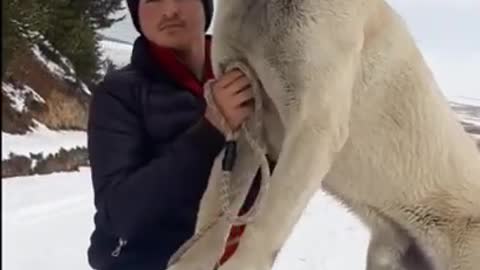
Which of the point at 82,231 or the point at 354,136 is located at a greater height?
the point at 354,136

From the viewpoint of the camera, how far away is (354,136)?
181 cm

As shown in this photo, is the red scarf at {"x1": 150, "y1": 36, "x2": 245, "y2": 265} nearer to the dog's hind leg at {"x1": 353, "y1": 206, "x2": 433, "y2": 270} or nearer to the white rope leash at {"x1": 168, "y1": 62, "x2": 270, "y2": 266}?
the white rope leash at {"x1": 168, "y1": 62, "x2": 270, "y2": 266}

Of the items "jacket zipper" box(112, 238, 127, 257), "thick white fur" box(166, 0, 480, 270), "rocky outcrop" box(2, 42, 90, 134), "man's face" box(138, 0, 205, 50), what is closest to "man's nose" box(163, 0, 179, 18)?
"man's face" box(138, 0, 205, 50)

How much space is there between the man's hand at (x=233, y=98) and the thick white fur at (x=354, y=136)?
0.05 meters

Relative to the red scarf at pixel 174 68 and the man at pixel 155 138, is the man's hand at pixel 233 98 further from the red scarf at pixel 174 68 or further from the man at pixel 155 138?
the red scarf at pixel 174 68

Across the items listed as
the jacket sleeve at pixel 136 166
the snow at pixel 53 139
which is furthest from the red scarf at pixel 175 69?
the snow at pixel 53 139

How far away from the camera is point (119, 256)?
176 centimetres

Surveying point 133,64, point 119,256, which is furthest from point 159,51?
point 119,256

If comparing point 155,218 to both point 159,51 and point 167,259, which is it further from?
point 159,51

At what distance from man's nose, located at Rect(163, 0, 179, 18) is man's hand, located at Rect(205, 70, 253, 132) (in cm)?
24

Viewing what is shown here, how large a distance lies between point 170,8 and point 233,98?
0.32m

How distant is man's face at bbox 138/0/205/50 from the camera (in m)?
1.78

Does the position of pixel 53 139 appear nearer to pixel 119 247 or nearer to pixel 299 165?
pixel 119 247

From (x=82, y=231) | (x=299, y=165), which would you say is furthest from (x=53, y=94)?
(x=299, y=165)
